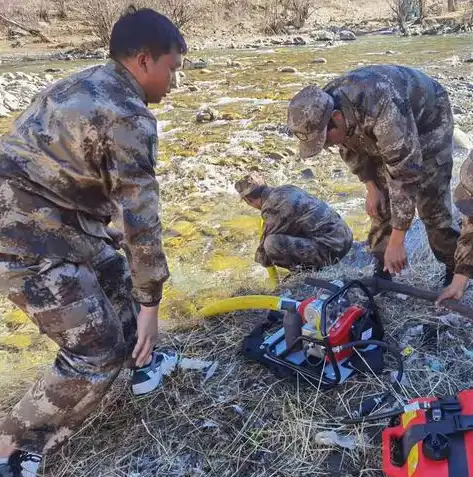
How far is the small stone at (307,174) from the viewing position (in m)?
6.99

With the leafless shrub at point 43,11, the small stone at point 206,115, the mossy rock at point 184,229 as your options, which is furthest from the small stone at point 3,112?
the leafless shrub at point 43,11

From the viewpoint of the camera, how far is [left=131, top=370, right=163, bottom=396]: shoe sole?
3.01 m

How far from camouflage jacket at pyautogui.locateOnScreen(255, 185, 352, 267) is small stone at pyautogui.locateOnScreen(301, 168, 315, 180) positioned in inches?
96.9

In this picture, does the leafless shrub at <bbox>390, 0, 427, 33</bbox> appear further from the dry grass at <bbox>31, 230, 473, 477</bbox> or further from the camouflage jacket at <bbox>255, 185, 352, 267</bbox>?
the dry grass at <bbox>31, 230, 473, 477</bbox>

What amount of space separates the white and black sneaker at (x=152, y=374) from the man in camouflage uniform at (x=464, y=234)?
1.46 metres

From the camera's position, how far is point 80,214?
2584mm

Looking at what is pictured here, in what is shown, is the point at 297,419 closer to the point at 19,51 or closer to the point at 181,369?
the point at 181,369

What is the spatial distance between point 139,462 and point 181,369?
628mm

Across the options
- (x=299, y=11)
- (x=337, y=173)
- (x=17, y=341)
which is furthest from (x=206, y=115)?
(x=299, y=11)

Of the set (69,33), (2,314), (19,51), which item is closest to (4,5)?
(69,33)

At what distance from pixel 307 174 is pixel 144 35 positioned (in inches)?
192

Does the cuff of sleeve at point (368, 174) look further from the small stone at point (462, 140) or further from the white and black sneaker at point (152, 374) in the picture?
the small stone at point (462, 140)

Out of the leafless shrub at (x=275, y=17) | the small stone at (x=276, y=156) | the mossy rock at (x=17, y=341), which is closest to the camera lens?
the mossy rock at (x=17, y=341)

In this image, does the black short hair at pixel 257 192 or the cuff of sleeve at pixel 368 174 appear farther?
the black short hair at pixel 257 192
